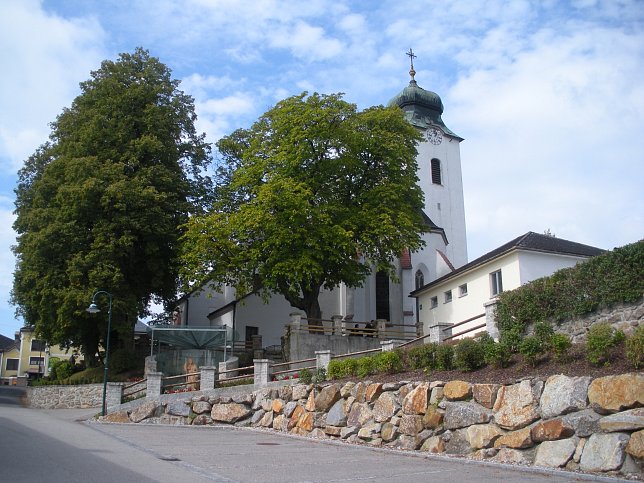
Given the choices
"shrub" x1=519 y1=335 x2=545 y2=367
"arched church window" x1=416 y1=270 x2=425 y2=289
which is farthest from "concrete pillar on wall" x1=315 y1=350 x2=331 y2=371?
"arched church window" x1=416 y1=270 x2=425 y2=289

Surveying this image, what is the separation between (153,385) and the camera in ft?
83.2

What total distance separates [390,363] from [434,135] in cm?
3524

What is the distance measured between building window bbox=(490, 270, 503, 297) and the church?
5.70 m

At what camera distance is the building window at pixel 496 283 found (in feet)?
92.1

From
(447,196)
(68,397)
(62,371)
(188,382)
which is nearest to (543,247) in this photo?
(188,382)

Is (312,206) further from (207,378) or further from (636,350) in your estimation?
(636,350)

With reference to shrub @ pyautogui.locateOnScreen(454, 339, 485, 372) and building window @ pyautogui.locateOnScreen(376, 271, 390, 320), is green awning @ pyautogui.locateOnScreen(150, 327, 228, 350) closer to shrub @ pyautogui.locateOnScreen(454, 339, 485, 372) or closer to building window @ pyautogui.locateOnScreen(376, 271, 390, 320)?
building window @ pyautogui.locateOnScreen(376, 271, 390, 320)

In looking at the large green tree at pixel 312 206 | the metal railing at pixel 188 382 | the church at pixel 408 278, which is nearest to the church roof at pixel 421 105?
the church at pixel 408 278

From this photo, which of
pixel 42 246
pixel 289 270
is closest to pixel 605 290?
pixel 289 270

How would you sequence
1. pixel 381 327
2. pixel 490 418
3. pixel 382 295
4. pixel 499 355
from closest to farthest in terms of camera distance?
pixel 490 418
pixel 499 355
pixel 381 327
pixel 382 295

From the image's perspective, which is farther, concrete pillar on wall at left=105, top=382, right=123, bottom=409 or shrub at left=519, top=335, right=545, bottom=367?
concrete pillar on wall at left=105, top=382, right=123, bottom=409

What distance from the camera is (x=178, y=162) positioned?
35.7 m

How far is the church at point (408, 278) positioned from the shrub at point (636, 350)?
2090cm

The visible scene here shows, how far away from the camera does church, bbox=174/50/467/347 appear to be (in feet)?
130
